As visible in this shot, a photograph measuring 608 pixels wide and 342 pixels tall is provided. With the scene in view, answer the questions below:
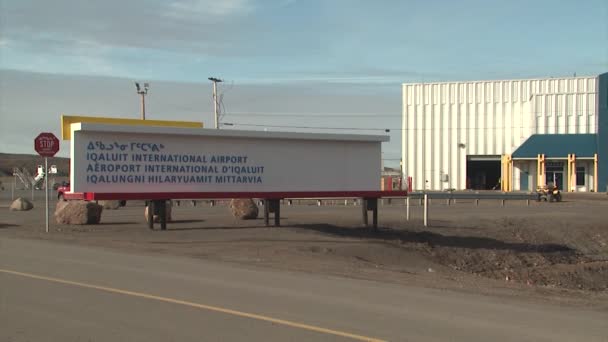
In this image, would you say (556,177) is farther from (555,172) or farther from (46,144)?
(46,144)

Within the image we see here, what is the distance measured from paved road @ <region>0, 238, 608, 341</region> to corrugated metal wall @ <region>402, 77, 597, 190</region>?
5642 centimetres

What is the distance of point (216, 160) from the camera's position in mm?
20672

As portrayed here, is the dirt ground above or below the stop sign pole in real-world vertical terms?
below

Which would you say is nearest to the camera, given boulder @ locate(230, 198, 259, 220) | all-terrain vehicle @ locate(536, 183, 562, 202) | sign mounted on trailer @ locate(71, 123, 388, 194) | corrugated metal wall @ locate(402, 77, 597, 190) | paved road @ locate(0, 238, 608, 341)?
paved road @ locate(0, 238, 608, 341)

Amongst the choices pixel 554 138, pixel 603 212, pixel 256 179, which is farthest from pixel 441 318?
pixel 554 138

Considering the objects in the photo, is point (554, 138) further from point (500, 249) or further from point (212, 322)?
point (212, 322)

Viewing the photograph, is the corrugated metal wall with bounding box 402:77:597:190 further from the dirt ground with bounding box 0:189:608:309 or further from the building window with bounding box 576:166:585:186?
the dirt ground with bounding box 0:189:608:309

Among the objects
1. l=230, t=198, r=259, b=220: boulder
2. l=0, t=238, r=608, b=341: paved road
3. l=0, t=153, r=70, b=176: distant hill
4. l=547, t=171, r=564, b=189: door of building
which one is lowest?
l=0, t=238, r=608, b=341: paved road

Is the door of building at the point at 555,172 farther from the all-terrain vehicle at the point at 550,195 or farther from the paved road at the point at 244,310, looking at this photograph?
the paved road at the point at 244,310

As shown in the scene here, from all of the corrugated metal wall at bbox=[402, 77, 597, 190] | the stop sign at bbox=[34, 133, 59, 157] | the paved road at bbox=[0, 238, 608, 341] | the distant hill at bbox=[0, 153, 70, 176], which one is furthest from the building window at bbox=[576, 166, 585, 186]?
the distant hill at bbox=[0, 153, 70, 176]

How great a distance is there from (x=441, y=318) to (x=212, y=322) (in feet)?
9.96

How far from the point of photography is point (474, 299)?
34.2 feet

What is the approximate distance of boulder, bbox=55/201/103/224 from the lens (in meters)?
23.7

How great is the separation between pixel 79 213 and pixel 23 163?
13945cm
